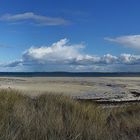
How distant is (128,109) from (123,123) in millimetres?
3037

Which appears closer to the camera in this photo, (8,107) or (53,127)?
(53,127)

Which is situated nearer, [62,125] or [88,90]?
[62,125]

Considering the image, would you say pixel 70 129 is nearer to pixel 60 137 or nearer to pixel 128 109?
pixel 60 137

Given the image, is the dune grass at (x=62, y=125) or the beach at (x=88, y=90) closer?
the dune grass at (x=62, y=125)

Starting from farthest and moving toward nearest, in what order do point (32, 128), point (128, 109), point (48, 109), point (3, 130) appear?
point (128, 109)
point (48, 109)
point (32, 128)
point (3, 130)

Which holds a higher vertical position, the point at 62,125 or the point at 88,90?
the point at 62,125

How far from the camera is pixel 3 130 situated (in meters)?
7.15

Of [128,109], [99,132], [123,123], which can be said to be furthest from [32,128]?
[128,109]

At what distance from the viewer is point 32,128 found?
26.1 ft

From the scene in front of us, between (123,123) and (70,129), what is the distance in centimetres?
299

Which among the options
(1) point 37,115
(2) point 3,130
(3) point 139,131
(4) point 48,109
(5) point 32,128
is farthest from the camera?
(4) point 48,109

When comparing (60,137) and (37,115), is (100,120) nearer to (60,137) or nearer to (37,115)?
(37,115)

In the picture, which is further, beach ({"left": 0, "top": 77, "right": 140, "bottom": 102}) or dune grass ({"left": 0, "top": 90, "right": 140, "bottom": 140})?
beach ({"left": 0, "top": 77, "right": 140, "bottom": 102})

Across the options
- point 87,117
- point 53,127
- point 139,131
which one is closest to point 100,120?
point 87,117
